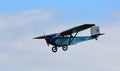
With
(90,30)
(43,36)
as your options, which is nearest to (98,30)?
(90,30)

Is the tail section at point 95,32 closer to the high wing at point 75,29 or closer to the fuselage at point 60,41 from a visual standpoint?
the fuselage at point 60,41

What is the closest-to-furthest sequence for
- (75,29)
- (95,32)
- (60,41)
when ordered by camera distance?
(75,29) < (60,41) < (95,32)

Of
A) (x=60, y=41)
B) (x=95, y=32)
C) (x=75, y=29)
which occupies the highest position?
(x=75, y=29)

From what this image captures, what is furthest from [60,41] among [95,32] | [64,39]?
[95,32]

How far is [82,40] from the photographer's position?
87.7 meters

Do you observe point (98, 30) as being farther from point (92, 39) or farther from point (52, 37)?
point (52, 37)

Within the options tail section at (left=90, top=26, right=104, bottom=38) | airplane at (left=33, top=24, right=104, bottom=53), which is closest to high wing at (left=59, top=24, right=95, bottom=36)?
airplane at (left=33, top=24, right=104, bottom=53)

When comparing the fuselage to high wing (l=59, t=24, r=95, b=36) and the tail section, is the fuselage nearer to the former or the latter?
high wing (l=59, t=24, r=95, b=36)

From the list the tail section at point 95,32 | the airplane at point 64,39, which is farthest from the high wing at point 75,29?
the tail section at point 95,32

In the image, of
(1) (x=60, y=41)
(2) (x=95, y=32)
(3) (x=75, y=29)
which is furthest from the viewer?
(2) (x=95, y=32)

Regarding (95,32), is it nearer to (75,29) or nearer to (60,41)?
(75,29)

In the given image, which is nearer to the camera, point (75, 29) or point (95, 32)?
point (75, 29)

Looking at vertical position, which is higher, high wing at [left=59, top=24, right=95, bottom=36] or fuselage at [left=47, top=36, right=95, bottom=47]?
high wing at [left=59, top=24, right=95, bottom=36]

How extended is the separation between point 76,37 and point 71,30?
8.32ft
